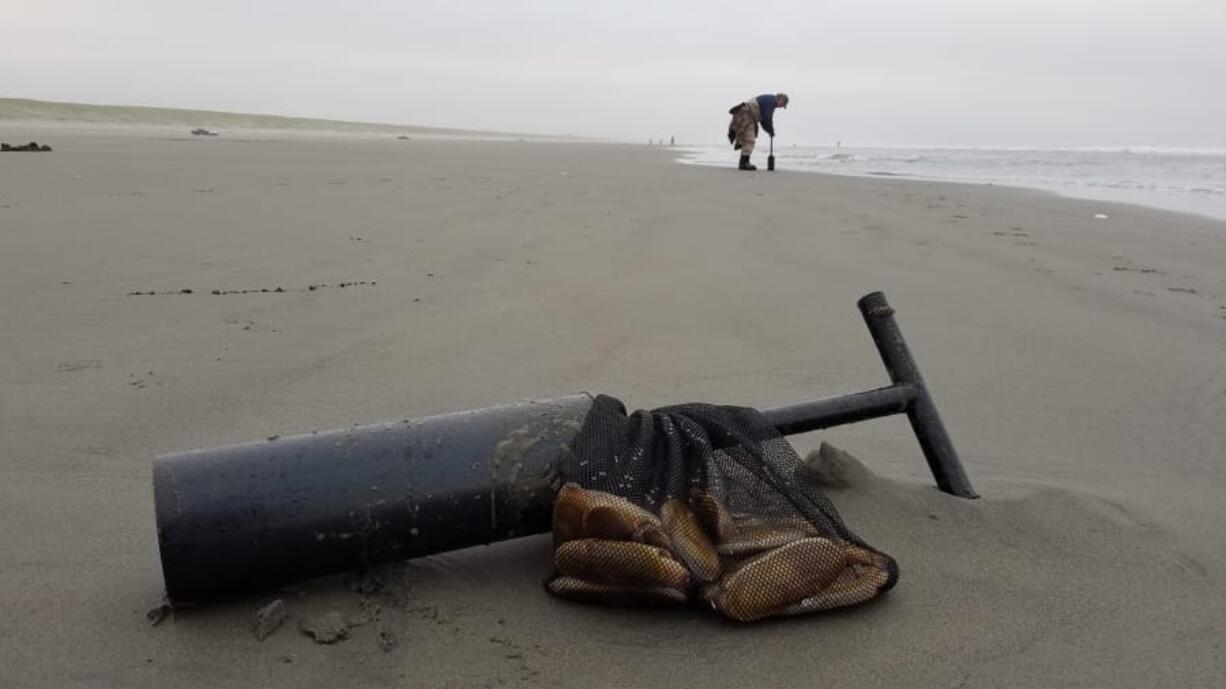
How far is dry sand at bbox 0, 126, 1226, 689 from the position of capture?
1577 millimetres

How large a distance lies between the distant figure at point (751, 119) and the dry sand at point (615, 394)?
9.16m

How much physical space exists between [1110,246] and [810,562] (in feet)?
19.4

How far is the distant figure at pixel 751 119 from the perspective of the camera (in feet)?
52.7

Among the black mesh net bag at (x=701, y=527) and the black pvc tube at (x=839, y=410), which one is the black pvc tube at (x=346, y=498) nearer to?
the black mesh net bag at (x=701, y=527)

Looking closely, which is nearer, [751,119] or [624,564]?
[624,564]

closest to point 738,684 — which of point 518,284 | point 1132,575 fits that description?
point 1132,575

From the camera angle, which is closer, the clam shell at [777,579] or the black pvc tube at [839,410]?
the clam shell at [777,579]

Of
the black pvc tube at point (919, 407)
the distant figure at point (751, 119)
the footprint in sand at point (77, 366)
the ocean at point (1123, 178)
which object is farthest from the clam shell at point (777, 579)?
the distant figure at point (751, 119)

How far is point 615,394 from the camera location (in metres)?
3.05

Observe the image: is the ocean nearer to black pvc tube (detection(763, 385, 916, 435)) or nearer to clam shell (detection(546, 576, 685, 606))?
black pvc tube (detection(763, 385, 916, 435))

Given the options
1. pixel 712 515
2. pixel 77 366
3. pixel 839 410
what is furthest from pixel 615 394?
pixel 77 366

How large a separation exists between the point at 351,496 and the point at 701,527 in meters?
0.68

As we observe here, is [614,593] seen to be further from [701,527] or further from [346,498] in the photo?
[346,498]

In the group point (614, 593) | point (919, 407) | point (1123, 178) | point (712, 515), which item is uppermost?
point (1123, 178)
